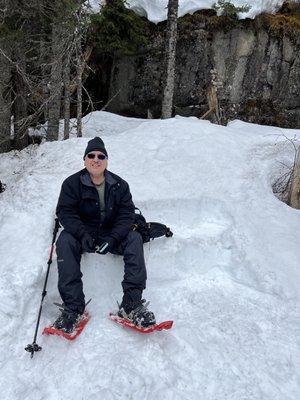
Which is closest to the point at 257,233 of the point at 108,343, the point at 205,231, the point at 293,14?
the point at 205,231

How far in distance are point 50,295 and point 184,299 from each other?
162 centimetres

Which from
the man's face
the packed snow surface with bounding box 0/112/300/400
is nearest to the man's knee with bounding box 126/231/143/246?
the packed snow surface with bounding box 0/112/300/400

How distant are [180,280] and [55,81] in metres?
8.22

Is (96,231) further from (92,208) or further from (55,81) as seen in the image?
(55,81)

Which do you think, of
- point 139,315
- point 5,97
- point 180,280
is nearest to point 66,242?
point 139,315

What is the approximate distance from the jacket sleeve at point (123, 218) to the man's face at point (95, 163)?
0.42 meters

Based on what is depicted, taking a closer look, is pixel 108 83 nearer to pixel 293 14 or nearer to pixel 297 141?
pixel 293 14

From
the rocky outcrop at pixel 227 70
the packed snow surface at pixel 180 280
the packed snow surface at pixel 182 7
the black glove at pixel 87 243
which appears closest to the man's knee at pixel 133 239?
the black glove at pixel 87 243

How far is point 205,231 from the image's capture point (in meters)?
6.27

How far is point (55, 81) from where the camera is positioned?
11.6 meters

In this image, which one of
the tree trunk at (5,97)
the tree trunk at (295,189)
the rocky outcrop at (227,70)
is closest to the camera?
the tree trunk at (295,189)

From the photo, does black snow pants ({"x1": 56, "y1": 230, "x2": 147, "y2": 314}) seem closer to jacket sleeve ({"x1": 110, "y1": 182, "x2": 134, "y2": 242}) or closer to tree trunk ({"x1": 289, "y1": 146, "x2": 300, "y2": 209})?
jacket sleeve ({"x1": 110, "y1": 182, "x2": 134, "y2": 242})

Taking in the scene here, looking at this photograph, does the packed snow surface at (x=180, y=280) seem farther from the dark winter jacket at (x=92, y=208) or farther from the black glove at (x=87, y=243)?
the black glove at (x=87, y=243)

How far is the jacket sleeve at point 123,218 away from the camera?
4977 mm
